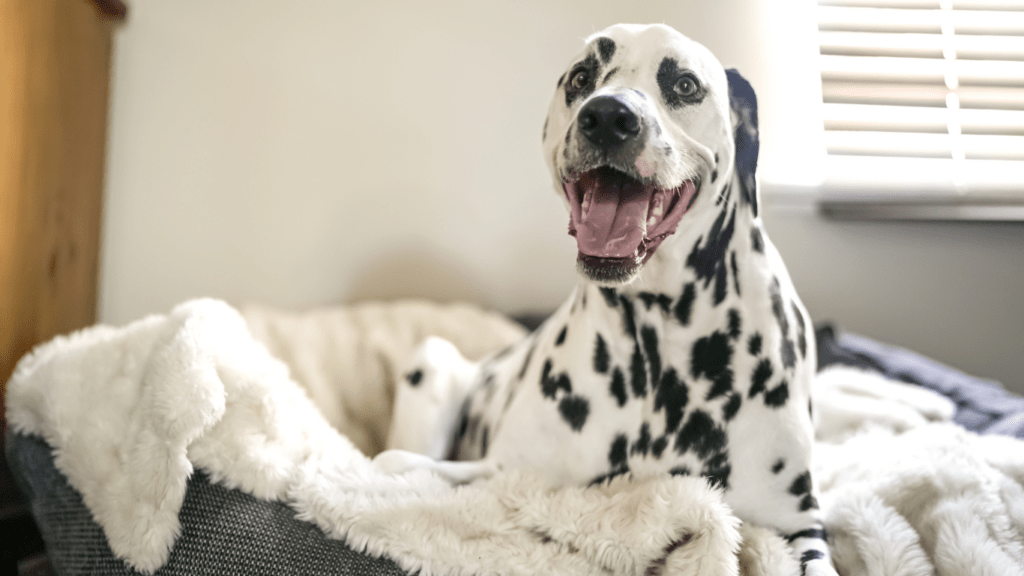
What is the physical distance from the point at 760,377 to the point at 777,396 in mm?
41

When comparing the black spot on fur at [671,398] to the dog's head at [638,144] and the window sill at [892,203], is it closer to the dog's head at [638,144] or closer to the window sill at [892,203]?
the dog's head at [638,144]

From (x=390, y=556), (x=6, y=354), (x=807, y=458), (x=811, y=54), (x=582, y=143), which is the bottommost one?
(x=6, y=354)

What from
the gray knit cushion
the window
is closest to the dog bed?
the gray knit cushion

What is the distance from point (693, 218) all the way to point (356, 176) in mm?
1666

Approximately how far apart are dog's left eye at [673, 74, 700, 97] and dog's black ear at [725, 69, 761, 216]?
0.12 metres

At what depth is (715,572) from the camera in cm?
73

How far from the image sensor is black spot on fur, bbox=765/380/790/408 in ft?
3.10

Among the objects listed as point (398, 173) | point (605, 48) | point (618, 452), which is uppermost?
point (605, 48)

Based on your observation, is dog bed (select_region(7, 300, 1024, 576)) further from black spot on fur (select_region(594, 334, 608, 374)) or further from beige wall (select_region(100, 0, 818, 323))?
beige wall (select_region(100, 0, 818, 323))

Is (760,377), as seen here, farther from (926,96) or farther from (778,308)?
(926,96)

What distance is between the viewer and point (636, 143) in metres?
0.83

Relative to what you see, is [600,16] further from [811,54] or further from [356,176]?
[356,176]

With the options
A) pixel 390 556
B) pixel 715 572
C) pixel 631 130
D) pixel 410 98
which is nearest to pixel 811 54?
pixel 410 98

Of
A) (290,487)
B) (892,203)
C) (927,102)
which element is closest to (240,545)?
(290,487)
